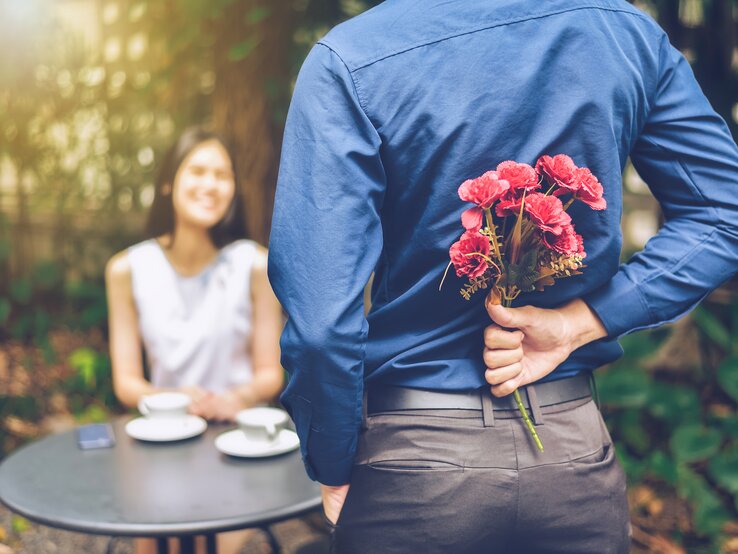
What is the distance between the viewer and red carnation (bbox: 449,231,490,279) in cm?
111

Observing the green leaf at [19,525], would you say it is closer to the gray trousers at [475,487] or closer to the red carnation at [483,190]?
the gray trousers at [475,487]

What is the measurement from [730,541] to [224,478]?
216 cm

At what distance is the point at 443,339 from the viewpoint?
4.03 feet

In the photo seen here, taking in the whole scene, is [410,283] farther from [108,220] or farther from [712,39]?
[108,220]

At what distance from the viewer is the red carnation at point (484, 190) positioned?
1.08 m

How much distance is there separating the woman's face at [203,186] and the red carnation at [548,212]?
5.95 ft

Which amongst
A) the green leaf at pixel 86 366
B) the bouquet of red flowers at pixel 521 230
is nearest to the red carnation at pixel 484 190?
the bouquet of red flowers at pixel 521 230

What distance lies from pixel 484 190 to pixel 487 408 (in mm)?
338

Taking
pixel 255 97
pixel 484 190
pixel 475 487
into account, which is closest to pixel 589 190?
pixel 484 190

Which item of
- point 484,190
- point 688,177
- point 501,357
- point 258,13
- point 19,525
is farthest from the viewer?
point 19,525

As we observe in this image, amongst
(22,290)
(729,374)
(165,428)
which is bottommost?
(22,290)

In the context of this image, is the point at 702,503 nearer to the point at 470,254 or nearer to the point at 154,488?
the point at 154,488

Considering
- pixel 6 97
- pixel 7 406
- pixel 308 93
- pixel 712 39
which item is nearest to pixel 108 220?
pixel 6 97

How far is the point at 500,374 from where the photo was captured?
3.87 feet
